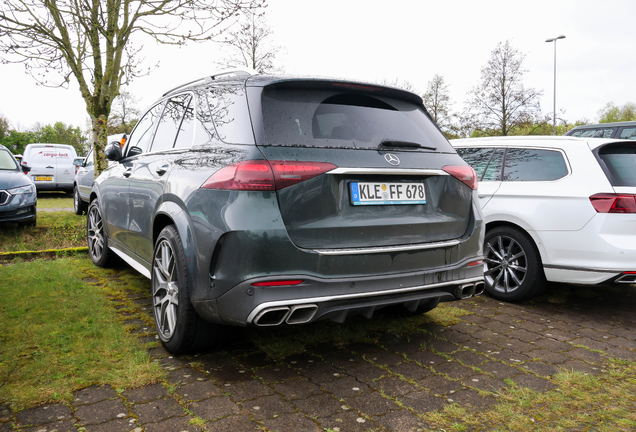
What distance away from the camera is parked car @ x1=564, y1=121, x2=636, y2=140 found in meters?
10.5

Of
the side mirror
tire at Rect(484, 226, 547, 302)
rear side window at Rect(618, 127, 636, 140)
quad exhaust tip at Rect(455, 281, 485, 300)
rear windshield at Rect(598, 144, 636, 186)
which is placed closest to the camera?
quad exhaust tip at Rect(455, 281, 485, 300)

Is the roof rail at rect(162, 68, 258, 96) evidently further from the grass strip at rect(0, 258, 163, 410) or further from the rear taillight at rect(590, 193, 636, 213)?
the rear taillight at rect(590, 193, 636, 213)

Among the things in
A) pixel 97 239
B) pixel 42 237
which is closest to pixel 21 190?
pixel 42 237

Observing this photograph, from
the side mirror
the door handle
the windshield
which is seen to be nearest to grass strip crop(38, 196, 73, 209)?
the windshield

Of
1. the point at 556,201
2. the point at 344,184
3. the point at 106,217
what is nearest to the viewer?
the point at 344,184

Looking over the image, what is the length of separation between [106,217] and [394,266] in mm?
3607

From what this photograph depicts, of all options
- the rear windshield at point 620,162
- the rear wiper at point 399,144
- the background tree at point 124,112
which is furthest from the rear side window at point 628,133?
the background tree at point 124,112

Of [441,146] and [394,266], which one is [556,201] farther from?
[394,266]

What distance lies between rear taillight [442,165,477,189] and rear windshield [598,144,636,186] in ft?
5.56

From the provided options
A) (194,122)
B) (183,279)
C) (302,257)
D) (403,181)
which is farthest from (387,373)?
(194,122)

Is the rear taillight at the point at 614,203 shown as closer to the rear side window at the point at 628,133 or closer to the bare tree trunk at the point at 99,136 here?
the rear side window at the point at 628,133

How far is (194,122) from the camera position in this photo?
3535mm

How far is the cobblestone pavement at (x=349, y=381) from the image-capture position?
8.13ft

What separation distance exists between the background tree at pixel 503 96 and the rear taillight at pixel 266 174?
96.2 ft
